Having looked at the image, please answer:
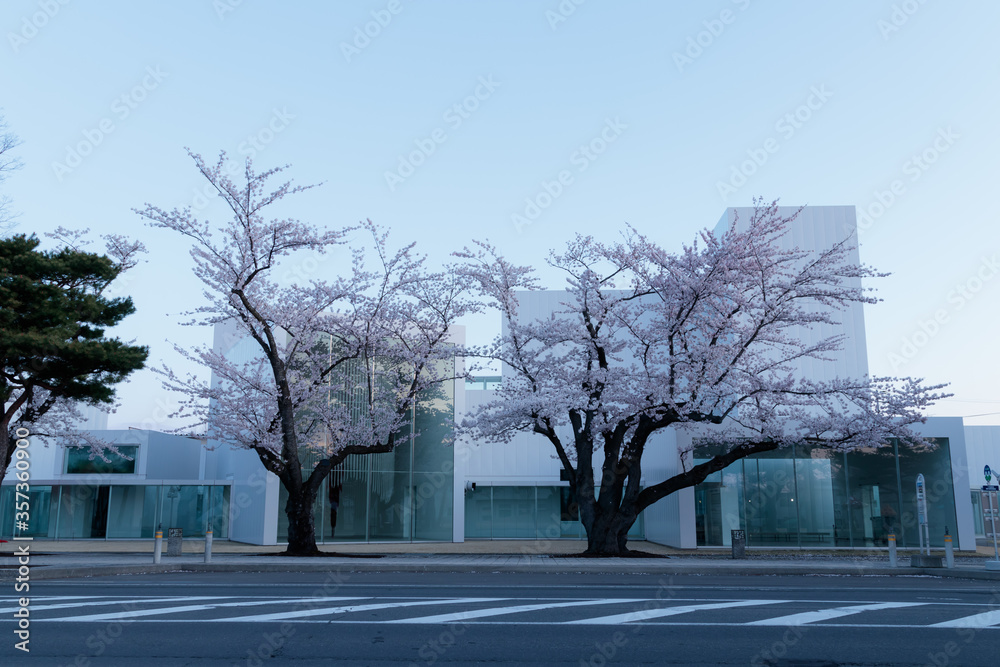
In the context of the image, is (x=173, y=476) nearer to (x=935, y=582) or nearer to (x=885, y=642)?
(x=935, y=582)

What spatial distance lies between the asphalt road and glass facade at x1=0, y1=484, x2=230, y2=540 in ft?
79.8

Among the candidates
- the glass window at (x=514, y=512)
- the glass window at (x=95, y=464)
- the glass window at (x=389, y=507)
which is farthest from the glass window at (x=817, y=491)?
the glass window at (x=95, y=464)

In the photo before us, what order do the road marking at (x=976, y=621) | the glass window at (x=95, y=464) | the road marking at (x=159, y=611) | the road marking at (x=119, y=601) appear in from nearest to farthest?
the road marking at (x=976, y=621), the road marking at (x=159, y=611), the road marking at (x=119, y=601), the glass window at (x=95, y=464)

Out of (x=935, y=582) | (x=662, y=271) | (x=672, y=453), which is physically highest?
(x=662, y=271)

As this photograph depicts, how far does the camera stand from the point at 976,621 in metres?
9.23

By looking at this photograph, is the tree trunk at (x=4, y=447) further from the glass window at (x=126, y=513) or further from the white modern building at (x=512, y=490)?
the glass window at (x=126, y=513)

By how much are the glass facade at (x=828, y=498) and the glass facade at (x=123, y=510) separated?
73.8 feet

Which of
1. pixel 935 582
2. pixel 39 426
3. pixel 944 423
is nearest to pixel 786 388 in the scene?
pixel 935 582

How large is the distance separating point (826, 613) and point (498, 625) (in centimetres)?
423

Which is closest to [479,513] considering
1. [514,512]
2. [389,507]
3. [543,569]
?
[514,512]

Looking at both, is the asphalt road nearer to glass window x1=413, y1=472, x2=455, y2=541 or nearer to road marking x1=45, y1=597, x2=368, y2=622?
Result: road marking x1=45, y1=597, x2=368, y2=622

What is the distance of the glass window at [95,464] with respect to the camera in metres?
38.2

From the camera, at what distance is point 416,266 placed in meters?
25.3

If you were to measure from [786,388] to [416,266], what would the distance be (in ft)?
38.3
